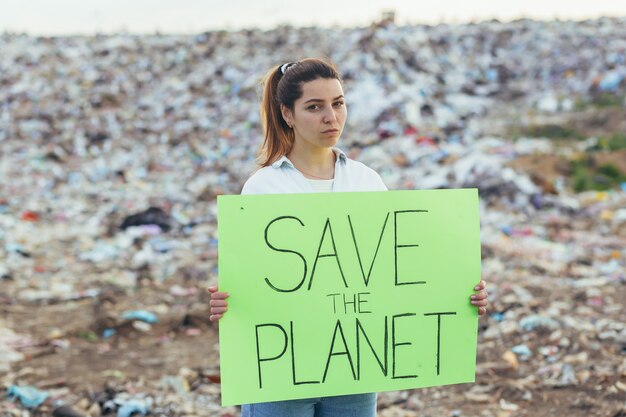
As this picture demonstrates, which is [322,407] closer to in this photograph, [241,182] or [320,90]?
[320,90]

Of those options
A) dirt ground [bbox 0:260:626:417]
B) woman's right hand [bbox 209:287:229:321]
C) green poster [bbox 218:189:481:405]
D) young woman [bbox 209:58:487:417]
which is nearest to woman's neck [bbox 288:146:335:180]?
young woman [bbox 209:58:487:417]

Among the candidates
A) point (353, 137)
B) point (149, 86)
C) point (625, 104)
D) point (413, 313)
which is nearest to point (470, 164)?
point (353, 137)

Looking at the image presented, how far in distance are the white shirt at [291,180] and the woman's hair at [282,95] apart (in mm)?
61

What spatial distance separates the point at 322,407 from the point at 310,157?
0.64 m

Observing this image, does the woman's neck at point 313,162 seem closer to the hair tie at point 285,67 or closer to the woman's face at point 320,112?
the woman's face at point 320,112

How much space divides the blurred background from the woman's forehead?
0.38 metres

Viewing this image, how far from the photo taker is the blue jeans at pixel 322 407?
1.72m

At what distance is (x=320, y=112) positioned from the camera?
171 centimetres

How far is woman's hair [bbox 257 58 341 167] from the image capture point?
5.70ft

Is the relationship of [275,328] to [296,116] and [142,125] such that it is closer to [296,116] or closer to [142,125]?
[296,116]

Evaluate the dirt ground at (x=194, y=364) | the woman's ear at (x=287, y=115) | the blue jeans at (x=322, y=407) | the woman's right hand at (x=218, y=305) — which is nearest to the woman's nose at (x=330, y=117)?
the woman's ear at (x=287, y=115)

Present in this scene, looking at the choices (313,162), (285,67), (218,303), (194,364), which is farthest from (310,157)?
(194,364)

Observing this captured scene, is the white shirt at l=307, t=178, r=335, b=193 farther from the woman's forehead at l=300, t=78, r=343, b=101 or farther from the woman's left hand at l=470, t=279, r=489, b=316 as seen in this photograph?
the woman's left hand at l=470, t=279, r=489, b=316

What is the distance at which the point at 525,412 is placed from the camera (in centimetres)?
311
